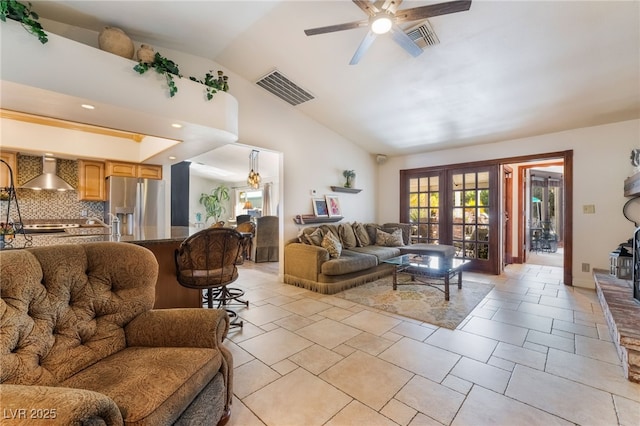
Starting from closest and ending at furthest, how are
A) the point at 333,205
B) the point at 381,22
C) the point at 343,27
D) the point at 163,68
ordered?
the point at 381,22, the point at 343,27, the point at 163,68, the point at 333,205

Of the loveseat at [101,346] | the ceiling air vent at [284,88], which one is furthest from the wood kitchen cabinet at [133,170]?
the loveseat at [101,346]

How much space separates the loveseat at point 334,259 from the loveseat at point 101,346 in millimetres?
2543

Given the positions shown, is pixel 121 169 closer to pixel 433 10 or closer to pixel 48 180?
pixel 48 180

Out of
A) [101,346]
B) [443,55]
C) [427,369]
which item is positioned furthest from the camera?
[443,55]

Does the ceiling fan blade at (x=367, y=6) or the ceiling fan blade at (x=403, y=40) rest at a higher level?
the ceiling fan blade at (x=367, y=6)

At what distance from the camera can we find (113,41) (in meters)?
2.43

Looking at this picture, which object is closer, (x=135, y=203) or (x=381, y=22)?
(x=381, y=22)

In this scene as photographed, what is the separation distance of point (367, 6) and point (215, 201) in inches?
367

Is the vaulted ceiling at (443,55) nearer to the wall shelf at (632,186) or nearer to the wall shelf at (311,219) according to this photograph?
the wall shelf at (632,186)

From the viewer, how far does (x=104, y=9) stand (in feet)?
7.98

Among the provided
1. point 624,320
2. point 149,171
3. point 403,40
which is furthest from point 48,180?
point 624,320

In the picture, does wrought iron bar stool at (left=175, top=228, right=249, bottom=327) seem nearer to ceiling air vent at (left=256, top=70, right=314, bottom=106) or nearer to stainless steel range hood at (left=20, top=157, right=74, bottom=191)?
ceiling air vent at (left=256, top=70, right=314, bottom=106)

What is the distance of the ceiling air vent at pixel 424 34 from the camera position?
8.89ft

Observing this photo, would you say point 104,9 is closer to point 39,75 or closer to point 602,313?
point 39,75
